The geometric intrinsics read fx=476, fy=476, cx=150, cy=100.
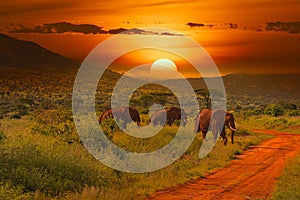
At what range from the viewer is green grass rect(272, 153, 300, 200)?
9.59 m

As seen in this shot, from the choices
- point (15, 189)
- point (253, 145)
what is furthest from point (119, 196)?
point (253, 145)

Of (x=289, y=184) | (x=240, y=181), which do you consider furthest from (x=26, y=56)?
(x=289, y=184)

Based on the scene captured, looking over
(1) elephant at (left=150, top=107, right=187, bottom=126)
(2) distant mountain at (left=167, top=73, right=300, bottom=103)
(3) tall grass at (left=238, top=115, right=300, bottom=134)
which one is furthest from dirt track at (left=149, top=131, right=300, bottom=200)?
(2) distant mountain at (left=167, top=73, right=300, bottom=103)

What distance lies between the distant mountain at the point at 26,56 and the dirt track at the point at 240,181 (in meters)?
72.4

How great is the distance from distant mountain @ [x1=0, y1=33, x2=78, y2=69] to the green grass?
75.1 metres

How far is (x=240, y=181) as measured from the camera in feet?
41.1

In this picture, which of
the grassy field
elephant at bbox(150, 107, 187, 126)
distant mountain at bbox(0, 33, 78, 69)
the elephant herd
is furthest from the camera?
distant mountain at bbox(0, 33, 78, 69)

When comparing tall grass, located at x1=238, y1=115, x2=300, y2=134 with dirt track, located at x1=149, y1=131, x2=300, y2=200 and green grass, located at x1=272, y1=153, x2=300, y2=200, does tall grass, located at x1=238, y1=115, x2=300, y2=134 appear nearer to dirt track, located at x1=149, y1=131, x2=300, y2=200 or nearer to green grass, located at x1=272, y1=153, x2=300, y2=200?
dirt track, located at x1=149, y1=131, x2=300, y2=200

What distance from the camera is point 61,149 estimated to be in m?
11.9

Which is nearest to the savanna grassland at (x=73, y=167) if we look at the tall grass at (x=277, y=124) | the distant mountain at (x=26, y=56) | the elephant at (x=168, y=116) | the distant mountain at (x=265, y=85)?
the elephant at (x=168, y=116)

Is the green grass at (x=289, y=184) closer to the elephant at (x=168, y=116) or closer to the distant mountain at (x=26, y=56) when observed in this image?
the elephant at (x=168, y=116)

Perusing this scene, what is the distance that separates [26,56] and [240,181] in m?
84.9

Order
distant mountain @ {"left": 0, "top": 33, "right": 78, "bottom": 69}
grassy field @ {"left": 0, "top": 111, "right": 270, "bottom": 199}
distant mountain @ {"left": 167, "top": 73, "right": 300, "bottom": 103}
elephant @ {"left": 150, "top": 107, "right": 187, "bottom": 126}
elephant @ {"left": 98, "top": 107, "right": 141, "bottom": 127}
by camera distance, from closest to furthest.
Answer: grassy field @ {"left": 0, "top": 111, "right": 270, "bottom": 199}, elephant @ {"left": 98, "top": 107, "right": 141, "bottom": 127}, elephant @ {"left": 150, "top": 107, "right": 187, "bottom": 126}, distant mountain @ {"left": 0, "top": 33, "right": 78, "bottom": 69}, distant mountain @ {"left": 167, "top": 73, "right": 300, "bottom": 103}

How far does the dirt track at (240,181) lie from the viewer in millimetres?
10672
